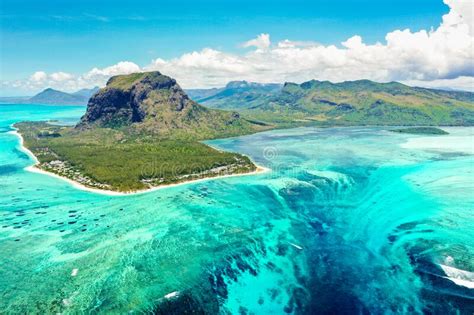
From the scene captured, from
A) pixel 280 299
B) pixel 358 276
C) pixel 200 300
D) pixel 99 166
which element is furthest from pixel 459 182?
pixel 99 166

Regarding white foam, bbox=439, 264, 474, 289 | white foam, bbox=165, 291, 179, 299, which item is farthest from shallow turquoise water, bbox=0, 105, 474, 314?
white foam, bbox=165, 291, 179, 299

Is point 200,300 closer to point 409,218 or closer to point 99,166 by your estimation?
point 409,218

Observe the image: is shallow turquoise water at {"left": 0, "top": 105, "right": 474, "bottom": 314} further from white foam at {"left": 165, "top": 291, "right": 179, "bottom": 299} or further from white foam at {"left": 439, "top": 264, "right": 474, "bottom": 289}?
white foam at {"left": 165, "top": 291, "right": 179, "bottom": 299}

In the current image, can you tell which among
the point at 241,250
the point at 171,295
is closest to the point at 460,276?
the point at 241,250

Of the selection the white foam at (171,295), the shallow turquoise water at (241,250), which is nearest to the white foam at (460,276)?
the shallow turquoise water at (241,250)

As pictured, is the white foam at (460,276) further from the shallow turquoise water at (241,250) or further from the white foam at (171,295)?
the white foam at (171,295)

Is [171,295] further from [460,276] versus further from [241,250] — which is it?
[460,276]
